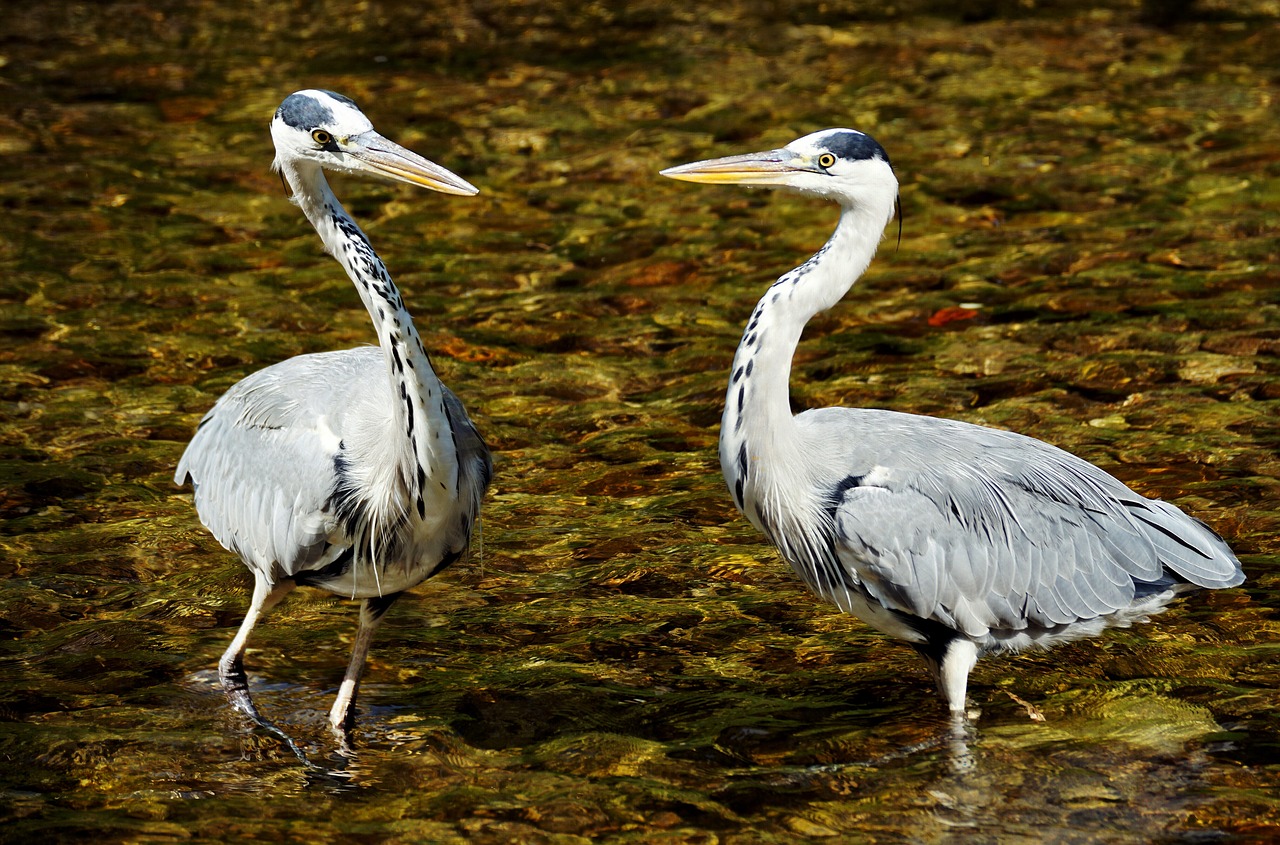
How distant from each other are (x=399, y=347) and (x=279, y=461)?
0.86m

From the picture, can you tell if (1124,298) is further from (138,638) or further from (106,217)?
(106,217)

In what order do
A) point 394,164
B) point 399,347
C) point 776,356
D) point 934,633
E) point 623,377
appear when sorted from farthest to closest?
point 623,377
point 934,633
point 776,356
point 394,164
point 399,347

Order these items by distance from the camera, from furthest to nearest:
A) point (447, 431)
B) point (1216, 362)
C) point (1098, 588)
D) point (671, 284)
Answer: point (671, 284) → point (1216, 362) → point (1098, 588) → point (447, 431)

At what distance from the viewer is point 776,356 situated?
498 centimetres

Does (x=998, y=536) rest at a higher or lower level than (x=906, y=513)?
lower

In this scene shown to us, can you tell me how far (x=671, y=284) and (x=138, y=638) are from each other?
440 cm

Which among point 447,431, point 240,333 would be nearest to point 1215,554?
point 447,431

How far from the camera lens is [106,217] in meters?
9.98

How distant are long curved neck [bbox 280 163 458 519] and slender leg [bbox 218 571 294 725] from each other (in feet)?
2.48

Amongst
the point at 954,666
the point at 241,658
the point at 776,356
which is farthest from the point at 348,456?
the point at 954,666

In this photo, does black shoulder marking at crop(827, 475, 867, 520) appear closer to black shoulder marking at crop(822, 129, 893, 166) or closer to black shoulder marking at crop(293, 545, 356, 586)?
black shoulder marking at crop(822, 129, 893, 166)

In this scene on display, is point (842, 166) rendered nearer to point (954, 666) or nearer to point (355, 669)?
point (954, 666)

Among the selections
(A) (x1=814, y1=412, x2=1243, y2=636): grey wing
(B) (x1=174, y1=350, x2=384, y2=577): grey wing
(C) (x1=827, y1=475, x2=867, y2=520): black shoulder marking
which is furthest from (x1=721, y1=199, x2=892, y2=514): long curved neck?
(B) (x1=174, y1=350, x2=384, y2=577): grey wing

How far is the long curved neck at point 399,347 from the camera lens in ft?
15.3
